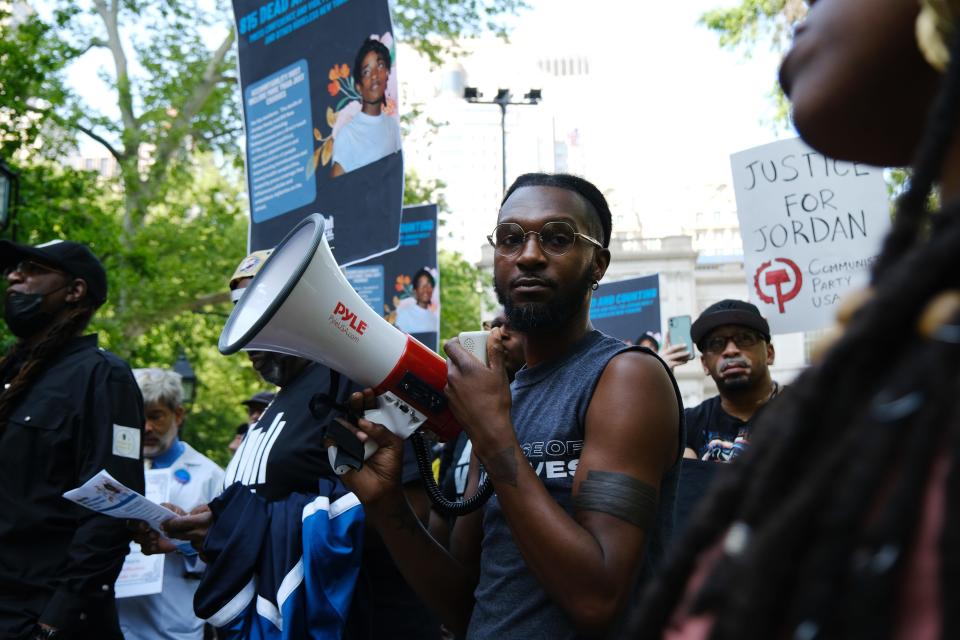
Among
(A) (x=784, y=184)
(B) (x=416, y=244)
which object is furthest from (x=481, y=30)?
(A) (x=784, y=184)

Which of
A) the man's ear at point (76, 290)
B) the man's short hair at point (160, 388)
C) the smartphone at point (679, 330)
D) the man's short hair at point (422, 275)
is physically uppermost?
the man's short hair at point (422, 275)

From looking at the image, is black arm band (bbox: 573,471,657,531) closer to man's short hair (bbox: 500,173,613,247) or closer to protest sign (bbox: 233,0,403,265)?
man's short hair (bbox: 500,173,613,247)

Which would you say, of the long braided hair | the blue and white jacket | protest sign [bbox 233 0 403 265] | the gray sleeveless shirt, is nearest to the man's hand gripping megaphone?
the gray sleeveless shirt

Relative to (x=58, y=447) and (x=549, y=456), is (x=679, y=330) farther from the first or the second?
(x=549, y=456)

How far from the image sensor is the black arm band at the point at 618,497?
2090mm

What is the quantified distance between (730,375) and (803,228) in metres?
1.27

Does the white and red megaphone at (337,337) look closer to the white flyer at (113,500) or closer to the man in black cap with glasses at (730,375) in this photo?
the white flyer at (113,500)

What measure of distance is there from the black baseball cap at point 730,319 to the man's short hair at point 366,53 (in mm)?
2019

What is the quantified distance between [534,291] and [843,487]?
1.90 metres

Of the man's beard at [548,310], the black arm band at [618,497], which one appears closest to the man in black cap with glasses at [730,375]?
the man's beard at [548,310]

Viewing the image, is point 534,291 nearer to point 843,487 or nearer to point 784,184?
point 843,487

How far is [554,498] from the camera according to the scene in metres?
2.29

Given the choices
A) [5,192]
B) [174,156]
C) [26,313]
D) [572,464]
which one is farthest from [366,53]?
[174,156]

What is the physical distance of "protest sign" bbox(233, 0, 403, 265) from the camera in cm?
429
